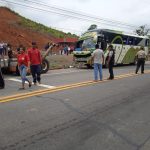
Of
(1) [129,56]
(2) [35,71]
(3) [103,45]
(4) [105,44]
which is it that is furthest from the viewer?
(1) [129,56]

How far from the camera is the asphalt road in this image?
5949mm

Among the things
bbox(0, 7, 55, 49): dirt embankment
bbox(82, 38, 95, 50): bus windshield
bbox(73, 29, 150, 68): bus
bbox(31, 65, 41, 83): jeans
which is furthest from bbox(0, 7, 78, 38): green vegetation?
bbox(31, 65, 41, 83): jeans

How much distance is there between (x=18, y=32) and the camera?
203 feet

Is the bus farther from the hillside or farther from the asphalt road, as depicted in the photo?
the hillside

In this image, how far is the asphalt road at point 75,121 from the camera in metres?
5.95

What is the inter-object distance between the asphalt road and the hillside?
4460 cm

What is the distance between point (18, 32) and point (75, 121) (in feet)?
183

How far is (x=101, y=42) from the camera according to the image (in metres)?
26.9

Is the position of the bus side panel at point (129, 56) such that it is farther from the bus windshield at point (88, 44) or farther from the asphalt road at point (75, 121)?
the asphalt road at point (75, 121)

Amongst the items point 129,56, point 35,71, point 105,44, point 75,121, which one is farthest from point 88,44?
point 75,121

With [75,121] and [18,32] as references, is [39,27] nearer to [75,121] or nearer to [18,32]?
[18,32]

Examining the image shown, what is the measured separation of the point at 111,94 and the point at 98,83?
3.01 meters

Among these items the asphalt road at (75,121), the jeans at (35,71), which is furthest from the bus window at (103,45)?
the asphalt road at (75,121)

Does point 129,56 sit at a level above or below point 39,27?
below
